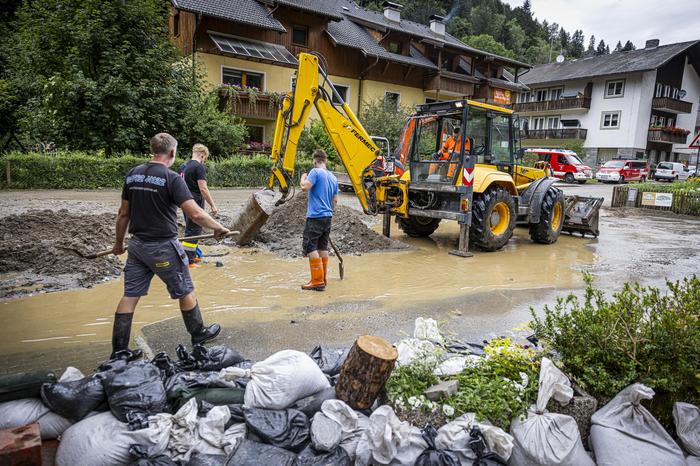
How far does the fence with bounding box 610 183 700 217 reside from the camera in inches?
648

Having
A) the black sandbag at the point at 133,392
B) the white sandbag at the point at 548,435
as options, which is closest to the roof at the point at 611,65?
the white sandbag at the point at 548,435

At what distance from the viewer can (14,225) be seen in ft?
24.0

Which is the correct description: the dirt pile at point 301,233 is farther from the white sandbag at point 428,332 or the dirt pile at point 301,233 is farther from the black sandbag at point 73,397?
the black sandbag at point 73,397

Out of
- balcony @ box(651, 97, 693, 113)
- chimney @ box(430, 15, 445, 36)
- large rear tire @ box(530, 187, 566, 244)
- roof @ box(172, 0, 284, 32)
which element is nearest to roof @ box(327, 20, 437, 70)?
roof @ box(172, 0, 284, 32)

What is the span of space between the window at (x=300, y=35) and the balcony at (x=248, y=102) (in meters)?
4.69

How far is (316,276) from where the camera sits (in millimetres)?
5988

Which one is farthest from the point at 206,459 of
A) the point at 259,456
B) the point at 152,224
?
the point at 152,224

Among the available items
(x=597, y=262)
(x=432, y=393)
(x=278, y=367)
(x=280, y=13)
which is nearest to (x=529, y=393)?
(x=432, y=393)

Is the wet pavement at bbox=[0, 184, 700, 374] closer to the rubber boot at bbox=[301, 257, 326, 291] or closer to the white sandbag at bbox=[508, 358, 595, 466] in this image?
the rubber boot at bbox=[301, 257, 326, 291]

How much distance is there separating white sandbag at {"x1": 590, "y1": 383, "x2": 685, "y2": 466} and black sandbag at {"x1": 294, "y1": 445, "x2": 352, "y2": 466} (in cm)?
142

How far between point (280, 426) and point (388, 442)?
2.03ft

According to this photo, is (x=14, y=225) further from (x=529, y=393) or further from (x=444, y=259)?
(x=529, y=393)

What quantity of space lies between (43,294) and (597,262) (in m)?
8.43

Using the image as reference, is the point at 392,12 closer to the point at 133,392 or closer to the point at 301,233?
the point at 301,233
